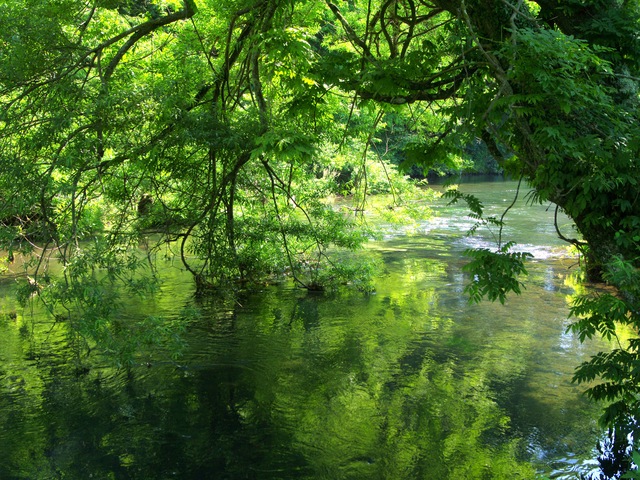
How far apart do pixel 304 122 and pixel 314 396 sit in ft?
11.3

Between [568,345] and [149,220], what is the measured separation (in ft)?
20.9

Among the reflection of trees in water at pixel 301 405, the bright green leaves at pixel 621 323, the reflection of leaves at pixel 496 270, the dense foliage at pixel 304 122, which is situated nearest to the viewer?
the bright green leaves at pixel 621 323

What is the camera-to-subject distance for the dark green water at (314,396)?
5.54 m

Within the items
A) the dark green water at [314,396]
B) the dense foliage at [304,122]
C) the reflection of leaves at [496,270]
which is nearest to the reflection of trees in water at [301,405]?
the dark green water at [314,396]

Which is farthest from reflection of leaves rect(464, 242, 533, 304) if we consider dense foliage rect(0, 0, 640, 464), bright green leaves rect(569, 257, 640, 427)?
bright green leaves rect(569, 257, 640, 427)

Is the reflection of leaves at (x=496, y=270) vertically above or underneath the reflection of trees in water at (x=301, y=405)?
above

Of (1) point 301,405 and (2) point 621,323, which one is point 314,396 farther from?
(2) point 621,323

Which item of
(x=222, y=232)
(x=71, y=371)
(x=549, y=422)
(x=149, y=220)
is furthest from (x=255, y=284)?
(x=549, y=422)

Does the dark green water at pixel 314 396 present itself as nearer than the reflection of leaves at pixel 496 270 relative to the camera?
No

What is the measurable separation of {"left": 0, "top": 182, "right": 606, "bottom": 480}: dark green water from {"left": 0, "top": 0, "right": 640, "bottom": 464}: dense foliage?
102 centimetres

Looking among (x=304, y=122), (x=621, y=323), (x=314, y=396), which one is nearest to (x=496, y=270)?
(x=621, y=323)

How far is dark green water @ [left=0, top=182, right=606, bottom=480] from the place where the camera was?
18.2 feet

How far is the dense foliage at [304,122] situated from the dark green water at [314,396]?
102 cm

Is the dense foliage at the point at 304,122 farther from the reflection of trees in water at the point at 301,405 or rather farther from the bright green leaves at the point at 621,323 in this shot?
the reflection of trees in water at the point at 301,405
